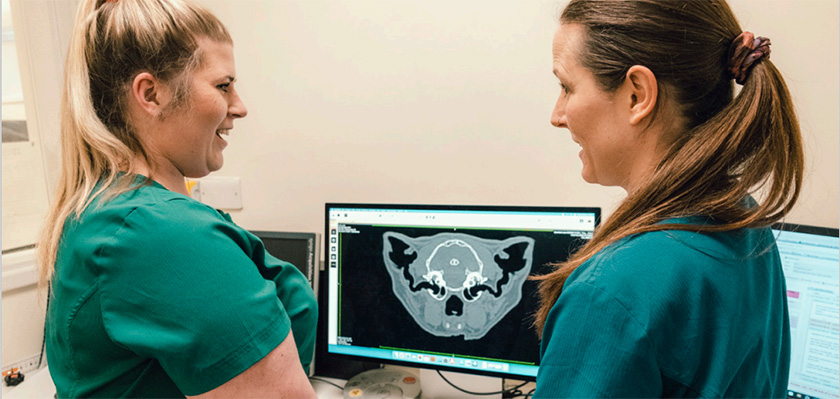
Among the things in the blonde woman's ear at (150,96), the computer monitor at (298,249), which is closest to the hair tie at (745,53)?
the blonde woman's ear at (150,96)

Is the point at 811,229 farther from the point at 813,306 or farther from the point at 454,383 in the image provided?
the point at 454,383

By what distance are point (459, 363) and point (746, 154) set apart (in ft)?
2.56

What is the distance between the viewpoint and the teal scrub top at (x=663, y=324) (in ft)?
1.79

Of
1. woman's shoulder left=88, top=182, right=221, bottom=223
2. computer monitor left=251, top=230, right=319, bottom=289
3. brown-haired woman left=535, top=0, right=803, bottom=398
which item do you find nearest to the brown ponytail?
brown-haired woman left=535, top=0, right=803, bottom=398

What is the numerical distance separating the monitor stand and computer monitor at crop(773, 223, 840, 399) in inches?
24.0

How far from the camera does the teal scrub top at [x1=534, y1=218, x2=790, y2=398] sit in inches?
21.5

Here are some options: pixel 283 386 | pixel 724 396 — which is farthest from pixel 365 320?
pixel 724 396

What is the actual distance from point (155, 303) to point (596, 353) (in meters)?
0.54

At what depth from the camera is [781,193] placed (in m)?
0.64

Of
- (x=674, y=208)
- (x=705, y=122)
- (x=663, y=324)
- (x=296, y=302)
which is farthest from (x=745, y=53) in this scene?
(x=296, y=302)

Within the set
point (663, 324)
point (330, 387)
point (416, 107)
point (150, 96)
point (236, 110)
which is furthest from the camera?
point (416, 107)

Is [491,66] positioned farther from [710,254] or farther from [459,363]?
[710,254]

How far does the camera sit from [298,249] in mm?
1386

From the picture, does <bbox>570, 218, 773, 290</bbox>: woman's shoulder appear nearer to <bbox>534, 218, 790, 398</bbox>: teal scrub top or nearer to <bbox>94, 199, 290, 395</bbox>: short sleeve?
<bbox>534, 218, 790, 398</bbox>: teal scrub top
